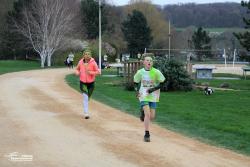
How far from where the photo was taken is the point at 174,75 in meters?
22.8

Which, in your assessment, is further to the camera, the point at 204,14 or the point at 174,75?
the point at 204,14

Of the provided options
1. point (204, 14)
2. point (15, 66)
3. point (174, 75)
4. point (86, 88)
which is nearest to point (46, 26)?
point (15, 66)

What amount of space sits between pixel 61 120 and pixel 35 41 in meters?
46.6

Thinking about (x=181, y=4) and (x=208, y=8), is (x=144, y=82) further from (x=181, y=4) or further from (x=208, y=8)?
(x=181, y=4)

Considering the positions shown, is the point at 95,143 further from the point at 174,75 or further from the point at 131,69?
the point at 131,69

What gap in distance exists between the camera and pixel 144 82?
9820 mm

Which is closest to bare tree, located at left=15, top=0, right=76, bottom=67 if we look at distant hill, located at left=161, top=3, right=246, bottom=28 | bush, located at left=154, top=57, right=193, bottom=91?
bush, located at left=154, top=57, right=193, bottom=91

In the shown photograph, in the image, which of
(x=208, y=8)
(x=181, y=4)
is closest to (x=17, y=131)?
(x=208, y=8)

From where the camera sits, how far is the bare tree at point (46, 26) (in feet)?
185

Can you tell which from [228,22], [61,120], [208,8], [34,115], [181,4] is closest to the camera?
[61,120]

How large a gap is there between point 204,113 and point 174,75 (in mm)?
7923

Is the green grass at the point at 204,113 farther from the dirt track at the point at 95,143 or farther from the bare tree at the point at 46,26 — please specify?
the bare tree at the point at 46,26

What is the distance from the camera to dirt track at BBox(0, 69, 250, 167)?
26.3 ft

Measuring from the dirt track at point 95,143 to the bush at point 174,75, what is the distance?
8.47m
